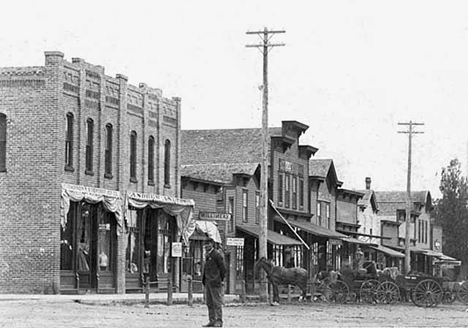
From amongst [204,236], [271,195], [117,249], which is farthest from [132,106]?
[271,195]

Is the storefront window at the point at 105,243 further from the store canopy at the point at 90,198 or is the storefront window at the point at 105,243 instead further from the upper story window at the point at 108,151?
the upper story window at the point at 108,151

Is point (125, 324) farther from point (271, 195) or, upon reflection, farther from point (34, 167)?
point (271, 195)

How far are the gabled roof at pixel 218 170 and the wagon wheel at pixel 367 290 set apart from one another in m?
14.2

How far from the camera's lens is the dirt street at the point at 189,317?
2419cm

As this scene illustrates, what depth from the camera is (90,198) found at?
40906 mm

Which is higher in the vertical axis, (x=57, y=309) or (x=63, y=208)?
(x=63, y=208)

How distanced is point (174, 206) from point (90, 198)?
332 inches

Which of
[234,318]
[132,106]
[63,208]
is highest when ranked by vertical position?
[132,106]

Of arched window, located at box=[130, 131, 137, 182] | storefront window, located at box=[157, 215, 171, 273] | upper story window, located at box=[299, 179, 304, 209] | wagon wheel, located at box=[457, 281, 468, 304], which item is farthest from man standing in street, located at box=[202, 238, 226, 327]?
upper story window, located at box=[299, 179, 304, 209]

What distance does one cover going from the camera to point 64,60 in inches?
1572

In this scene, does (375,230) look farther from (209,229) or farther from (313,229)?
(209,229)

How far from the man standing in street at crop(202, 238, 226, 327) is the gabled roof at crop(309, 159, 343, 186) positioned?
46673mm

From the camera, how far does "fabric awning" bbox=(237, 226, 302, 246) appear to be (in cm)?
5669

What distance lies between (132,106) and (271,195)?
59.4 ft
